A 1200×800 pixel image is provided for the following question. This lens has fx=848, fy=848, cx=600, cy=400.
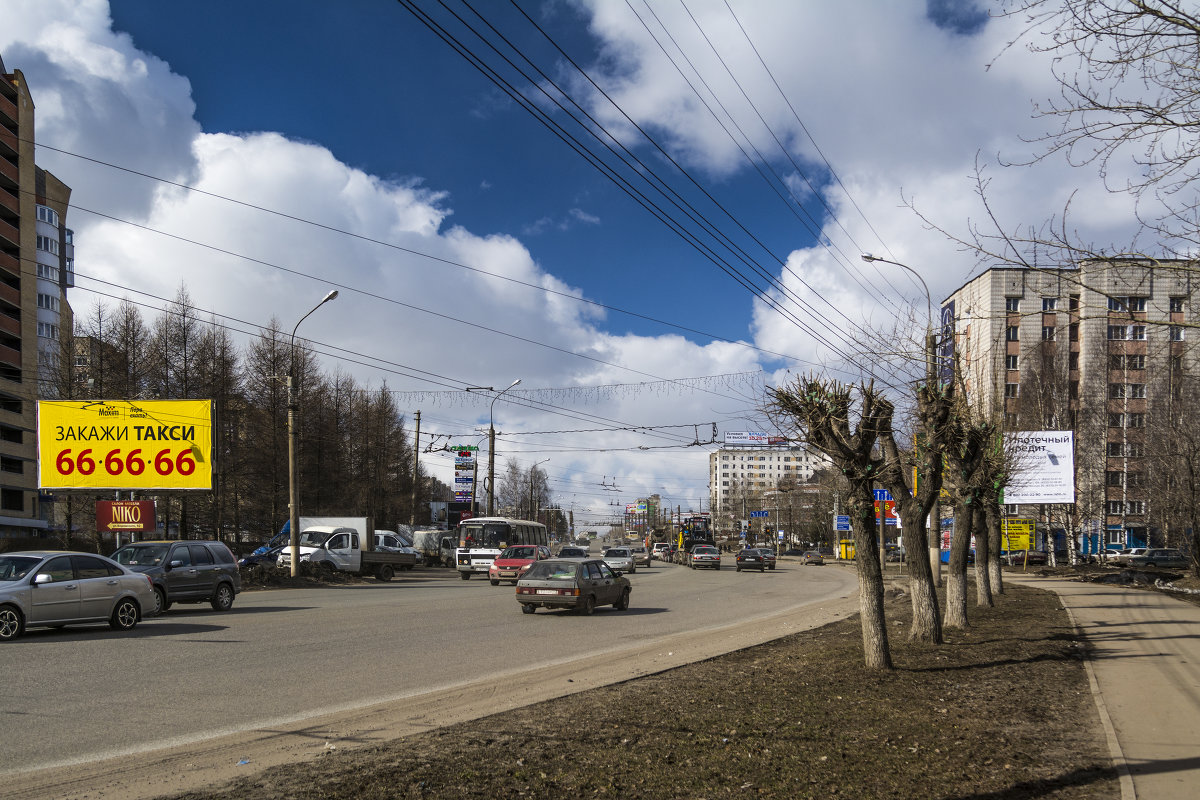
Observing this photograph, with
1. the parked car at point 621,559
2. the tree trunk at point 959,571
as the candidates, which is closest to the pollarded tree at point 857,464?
the tree trunk at point 959,571

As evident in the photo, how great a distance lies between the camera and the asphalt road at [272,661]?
8148 mm

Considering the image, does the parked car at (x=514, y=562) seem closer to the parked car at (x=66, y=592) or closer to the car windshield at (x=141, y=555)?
the car windshield at (x=141, y=555)

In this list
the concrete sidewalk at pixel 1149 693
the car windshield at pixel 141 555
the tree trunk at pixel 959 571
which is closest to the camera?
the concrete sidewalk at pixel 1149 693

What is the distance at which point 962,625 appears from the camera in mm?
16859

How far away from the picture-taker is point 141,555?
63.8 ft

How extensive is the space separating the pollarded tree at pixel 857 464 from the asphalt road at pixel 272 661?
3249 mm

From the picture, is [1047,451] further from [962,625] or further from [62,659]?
[62,659]

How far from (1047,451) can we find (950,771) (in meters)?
29.8

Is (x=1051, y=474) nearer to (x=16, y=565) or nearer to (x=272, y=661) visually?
(x=272, y=661)

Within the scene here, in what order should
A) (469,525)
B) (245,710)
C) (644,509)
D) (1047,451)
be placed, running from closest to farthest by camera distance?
(245,710)
(1047,451)
(469,525)
(644,509)

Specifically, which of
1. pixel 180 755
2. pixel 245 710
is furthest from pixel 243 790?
pixel 245 710

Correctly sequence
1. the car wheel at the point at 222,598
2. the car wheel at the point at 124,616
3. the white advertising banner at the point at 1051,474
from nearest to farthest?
1. the car wheel at the point at 124,616
2. the car wheel at the point at 222,598
3. the white advertising banner at the point at 1051,474

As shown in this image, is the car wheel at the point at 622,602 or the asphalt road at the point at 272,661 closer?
the asphalt road at the point at 272,661

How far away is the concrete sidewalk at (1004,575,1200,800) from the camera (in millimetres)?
6863
